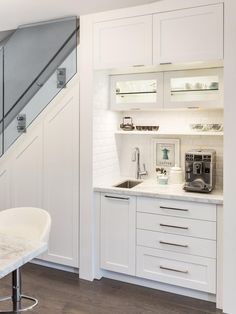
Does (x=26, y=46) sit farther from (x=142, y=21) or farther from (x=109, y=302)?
(x=109, y=302)

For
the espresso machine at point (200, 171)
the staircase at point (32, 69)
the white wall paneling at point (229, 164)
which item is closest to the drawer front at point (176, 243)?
the white wall paneling at point (229, 164)

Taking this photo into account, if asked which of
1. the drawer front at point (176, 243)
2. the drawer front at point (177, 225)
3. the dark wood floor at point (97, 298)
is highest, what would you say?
the drawer front at point (177, 225)

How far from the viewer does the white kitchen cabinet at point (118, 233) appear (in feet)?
10.4

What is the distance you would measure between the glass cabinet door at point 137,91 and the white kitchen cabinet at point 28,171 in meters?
0.91

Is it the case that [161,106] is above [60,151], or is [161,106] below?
above

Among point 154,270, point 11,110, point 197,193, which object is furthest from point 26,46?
point 154,270

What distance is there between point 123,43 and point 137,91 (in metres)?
Answer: 0.60

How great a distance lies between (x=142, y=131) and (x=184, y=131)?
17.8 inches

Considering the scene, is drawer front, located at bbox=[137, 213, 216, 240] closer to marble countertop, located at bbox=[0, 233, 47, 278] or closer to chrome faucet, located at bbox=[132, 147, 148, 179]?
chrome faucet, located at bbox=[132, 147, 148, 179]

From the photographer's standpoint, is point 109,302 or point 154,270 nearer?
point 109,302

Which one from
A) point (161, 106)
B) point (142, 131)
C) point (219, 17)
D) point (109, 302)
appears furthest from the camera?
point (142, 131)

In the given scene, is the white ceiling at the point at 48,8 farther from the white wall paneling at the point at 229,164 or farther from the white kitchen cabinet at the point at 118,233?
the white kitchen cabinet at the point at 118,233

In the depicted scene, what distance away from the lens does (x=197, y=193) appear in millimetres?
2992

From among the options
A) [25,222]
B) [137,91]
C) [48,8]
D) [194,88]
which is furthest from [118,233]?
[48,8]
